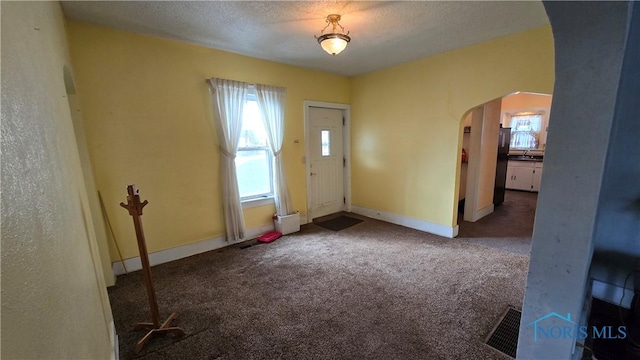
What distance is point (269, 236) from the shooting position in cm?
369

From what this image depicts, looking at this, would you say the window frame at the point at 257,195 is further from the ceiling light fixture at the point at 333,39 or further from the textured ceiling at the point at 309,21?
the ceiling light fixture at the point at 333,39

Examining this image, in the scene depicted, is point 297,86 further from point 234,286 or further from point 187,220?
point 234,286

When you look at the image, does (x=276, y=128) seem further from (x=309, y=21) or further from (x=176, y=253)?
(x=176, y=253)

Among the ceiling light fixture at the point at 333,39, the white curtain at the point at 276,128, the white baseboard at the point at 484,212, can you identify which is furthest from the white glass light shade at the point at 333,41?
the white baseboard at the point at 484,212

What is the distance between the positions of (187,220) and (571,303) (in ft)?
11.2

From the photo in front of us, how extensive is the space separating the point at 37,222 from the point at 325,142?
399cm

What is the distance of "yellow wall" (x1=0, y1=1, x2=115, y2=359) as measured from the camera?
0.59m

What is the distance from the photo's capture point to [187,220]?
10.4 ft

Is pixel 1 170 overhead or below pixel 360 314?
overhead

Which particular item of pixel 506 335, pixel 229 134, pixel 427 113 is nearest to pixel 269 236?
pixel 229 134

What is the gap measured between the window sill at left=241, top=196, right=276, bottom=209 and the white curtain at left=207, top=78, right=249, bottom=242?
0.55 feet

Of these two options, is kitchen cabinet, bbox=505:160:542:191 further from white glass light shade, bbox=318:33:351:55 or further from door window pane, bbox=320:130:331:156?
white glass light shade, bbox=318:33:351:55

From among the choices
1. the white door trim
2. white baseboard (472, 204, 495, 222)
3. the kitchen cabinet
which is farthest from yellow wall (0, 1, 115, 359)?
the kitchen cabinet


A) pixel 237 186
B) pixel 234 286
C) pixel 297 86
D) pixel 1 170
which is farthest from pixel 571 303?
pixel 297 86
